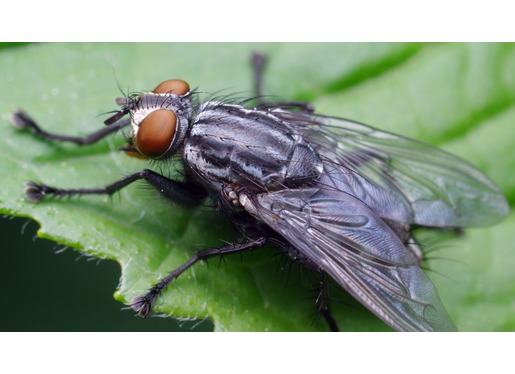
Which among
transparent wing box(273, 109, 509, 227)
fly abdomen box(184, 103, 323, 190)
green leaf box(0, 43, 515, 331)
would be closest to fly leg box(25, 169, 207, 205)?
green leaf box(0, 43, 515, 331)

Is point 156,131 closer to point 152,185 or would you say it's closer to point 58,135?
point 152,185

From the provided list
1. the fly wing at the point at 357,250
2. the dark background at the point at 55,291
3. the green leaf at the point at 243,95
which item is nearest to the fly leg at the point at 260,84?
the green leaf at the point at 243,95

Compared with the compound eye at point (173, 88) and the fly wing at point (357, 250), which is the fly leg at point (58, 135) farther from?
the fly wing at point (357, 250)

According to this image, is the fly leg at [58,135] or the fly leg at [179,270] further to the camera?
the fly leg at [58,135]

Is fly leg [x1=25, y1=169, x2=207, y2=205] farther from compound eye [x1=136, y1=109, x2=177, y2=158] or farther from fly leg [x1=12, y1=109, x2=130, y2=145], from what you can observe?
fly leg [x1=12, y1=109, x2=130, y2=145]

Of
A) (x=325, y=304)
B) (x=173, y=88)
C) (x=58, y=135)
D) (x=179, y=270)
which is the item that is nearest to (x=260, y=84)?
(x=173, y=88)
